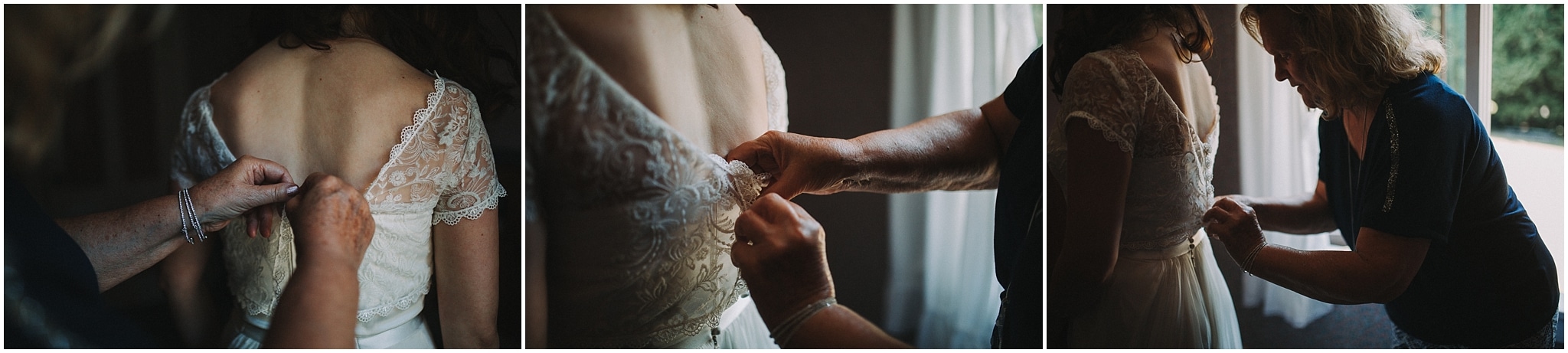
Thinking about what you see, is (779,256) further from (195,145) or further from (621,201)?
(195,145)

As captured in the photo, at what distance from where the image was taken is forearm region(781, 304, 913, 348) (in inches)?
68.0

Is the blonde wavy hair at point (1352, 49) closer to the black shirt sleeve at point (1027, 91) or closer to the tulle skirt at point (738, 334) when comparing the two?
the black shirt sleeve at point (1027, 91)

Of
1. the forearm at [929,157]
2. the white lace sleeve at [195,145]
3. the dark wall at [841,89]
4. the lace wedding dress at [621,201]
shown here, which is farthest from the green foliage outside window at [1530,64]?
the white lace sleeve at [195,145]

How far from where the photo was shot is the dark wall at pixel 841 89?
5.52 ft

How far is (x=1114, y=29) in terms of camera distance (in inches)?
69.9

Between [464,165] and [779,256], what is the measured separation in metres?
0.62

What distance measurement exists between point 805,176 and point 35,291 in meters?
1.51

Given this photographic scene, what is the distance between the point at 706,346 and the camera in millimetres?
1729

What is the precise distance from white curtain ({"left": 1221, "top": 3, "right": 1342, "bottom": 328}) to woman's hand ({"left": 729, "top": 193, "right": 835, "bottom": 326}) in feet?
2.99

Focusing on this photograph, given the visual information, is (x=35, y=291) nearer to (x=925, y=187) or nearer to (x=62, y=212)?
(x=62, y=212)

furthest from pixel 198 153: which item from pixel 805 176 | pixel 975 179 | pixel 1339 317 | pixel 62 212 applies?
pixel 1339 317

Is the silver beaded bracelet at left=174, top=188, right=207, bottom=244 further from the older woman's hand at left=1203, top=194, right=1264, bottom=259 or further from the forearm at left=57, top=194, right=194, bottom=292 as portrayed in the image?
the older woman's hand at left=1203, top=194, right=1264, bottom=259

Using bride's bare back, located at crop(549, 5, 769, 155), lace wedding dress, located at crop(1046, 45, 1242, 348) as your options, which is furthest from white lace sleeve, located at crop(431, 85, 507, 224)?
lace wedding dress, located at crop(1046, 45, 1242, 348)

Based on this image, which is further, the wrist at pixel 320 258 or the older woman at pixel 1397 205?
the older woman at pixel 1397 205
